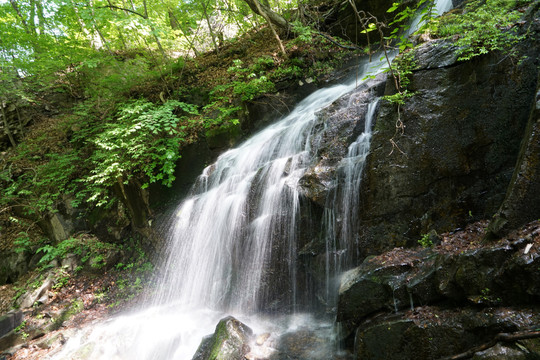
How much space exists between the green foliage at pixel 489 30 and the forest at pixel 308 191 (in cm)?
3

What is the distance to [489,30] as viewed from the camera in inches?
148

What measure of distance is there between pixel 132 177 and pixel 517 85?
27.9 ft

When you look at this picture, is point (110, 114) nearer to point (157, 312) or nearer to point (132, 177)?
point (132, 177)

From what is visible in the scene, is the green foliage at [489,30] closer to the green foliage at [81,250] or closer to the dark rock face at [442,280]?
the dark rock face at [442,280]

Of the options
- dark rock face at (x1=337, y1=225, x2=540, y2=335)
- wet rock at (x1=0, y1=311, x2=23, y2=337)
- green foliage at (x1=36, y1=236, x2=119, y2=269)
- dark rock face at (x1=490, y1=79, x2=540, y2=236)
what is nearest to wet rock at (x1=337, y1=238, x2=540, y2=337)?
dark rock face at (x1=337, y1=225, x2=540, y2=335)

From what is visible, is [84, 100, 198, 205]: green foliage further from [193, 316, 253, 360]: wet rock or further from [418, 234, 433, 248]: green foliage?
[418, 234, 433, 248]: green foliage

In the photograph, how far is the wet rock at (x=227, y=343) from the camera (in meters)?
3.53

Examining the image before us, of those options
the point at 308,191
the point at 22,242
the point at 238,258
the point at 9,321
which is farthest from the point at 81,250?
the point at 308,191

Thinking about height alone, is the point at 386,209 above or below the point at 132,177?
below

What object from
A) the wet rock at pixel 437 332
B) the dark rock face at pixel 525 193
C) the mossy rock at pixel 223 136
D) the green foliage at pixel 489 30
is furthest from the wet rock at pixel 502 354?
the mossy rock at pixel 223 136

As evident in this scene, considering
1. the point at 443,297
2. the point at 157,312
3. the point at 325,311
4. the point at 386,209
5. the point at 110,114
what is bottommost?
the point at 325,311

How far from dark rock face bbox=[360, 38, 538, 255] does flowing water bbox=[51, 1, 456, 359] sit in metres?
0.43

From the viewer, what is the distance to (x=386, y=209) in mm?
3916

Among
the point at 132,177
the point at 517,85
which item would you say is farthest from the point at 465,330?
the point at 132,177
